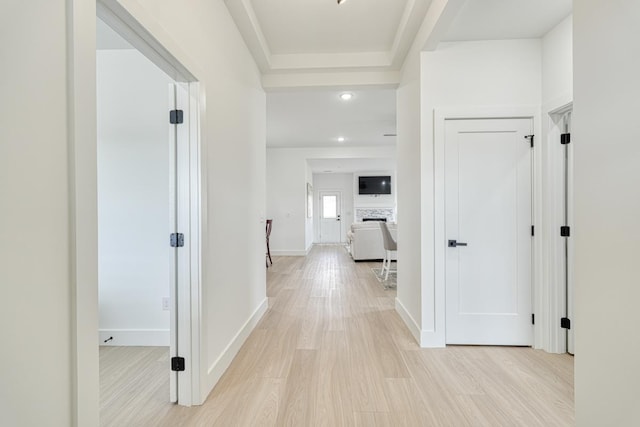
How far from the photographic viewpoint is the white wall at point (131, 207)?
8.51ft

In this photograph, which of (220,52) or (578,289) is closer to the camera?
(578,289)

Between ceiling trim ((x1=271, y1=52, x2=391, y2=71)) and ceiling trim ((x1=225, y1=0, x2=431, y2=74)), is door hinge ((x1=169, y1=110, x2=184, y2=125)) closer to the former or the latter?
ceiling trim ((x1=225, y1=0, x2=431, y2=74))

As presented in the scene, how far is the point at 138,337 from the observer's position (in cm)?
261

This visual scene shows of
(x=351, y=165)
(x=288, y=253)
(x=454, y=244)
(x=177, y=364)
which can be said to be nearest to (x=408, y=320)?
(x=454, y=244)

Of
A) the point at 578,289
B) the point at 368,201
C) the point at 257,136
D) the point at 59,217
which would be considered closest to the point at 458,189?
the point at 578,289

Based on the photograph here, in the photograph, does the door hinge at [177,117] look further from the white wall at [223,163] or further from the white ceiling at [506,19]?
the white ceiling at [506,19]

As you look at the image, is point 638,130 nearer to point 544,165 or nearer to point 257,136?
point 544,165

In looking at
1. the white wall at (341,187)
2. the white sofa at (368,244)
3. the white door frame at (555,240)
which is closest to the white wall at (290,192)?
the white sofa at (368,244)

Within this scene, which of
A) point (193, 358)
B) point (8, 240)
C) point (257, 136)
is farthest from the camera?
point (257, 136)

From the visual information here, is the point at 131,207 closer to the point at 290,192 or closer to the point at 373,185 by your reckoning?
the point at 290,192

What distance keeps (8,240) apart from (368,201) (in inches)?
417

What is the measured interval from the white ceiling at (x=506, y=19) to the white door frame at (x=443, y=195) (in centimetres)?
62

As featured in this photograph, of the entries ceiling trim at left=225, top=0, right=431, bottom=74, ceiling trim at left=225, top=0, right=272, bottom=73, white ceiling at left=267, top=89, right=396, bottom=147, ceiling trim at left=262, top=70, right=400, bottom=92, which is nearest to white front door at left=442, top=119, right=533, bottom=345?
ceiling trim at left=225, top=0, right=431, bottom=74

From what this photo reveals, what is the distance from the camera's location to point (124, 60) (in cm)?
263
